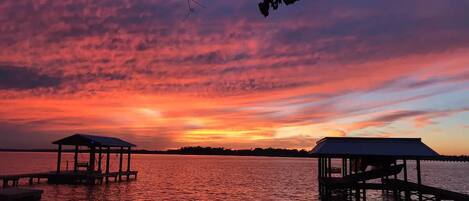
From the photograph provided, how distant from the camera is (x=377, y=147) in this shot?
3047cm

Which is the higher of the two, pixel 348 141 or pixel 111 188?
pixel 348 141

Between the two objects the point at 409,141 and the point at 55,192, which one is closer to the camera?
the point at 409,141

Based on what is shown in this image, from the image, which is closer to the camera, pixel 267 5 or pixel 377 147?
pixel 267 5

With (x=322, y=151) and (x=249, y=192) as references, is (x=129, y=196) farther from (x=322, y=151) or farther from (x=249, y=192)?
(x=322, y=151)

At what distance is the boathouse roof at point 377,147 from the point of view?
28.8 m

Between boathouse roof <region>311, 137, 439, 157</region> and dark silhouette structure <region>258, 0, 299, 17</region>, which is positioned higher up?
dark silhouette structure <region>258, 0, 299, 17</region>

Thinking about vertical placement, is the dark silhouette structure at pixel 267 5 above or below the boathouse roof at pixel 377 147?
above

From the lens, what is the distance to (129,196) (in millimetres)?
41844

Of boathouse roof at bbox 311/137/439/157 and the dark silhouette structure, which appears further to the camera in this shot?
boathouse roof at bbox 311/137/439/157

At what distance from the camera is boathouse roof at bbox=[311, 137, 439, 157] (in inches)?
1133

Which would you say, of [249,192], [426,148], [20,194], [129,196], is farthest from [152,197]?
[426,148]

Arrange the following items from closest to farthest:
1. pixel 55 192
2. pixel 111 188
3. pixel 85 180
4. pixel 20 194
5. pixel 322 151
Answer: pixel 20 194 < pixel 322 151 < pixel 55 192 < pixel 111 188 < pixel 85 180

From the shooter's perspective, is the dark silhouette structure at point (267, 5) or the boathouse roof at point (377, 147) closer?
the dark silhouette structure at point (267, 5)

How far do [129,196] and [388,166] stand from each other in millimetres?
22254
